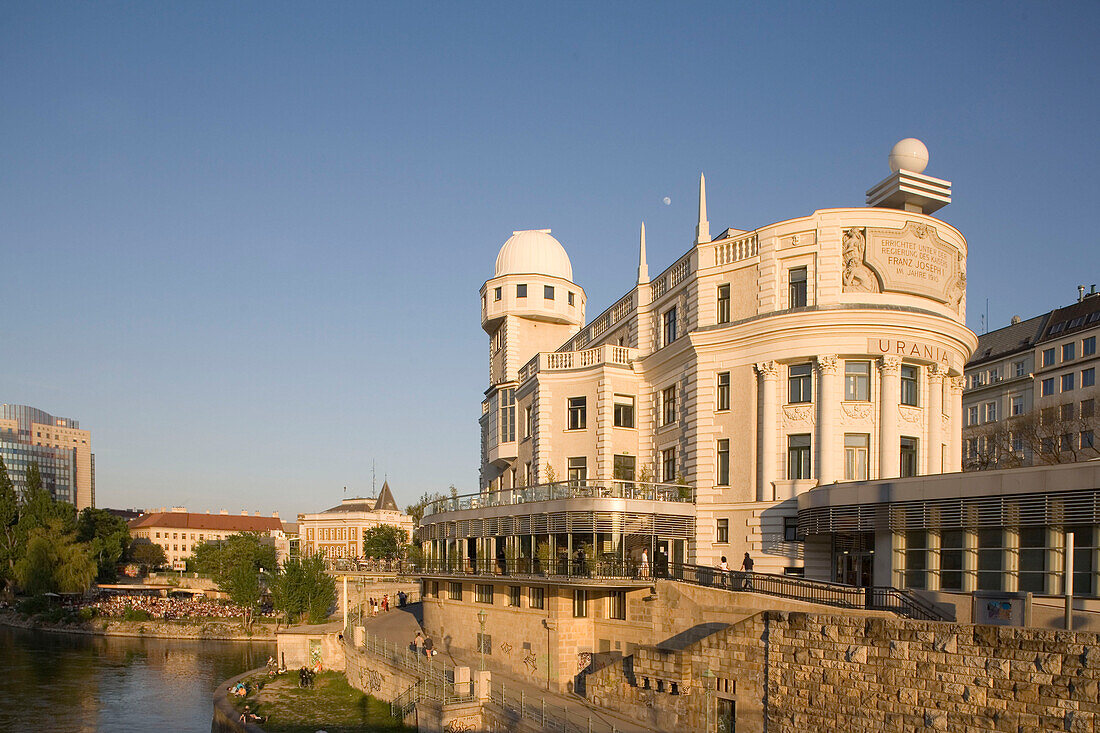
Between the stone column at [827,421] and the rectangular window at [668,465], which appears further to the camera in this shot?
the rectangular window at [668,465]

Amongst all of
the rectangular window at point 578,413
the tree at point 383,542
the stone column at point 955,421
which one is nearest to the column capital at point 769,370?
the stone column at point 955,421

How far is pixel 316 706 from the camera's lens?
4131 centimetres

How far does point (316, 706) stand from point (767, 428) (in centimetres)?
2401

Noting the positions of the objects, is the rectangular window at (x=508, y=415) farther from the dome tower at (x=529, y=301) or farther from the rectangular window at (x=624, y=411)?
the rectangular window at (x=624, y=411)

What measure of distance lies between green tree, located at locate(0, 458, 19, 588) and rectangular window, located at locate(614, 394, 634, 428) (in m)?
78.8

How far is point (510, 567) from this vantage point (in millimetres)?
39562

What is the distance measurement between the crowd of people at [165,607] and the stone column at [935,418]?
66.6 metres

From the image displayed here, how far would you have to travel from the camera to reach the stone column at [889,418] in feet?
117

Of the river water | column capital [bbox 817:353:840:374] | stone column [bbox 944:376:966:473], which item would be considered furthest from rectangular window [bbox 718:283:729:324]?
the river water

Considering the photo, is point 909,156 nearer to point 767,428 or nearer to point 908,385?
point 908,385

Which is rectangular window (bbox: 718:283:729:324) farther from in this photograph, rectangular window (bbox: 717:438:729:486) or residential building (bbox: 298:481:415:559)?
residential building (bbox: 298:481:415:559)

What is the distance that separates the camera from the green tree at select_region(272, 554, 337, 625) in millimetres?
70688

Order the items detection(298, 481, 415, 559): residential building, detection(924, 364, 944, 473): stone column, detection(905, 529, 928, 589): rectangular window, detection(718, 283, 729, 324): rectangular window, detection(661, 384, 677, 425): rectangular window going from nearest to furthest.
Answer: detection(905, 529, 928, 589): rectangular window
detection(924, 364, 944, 473): stone column
detection(718, 283, 729, 324): rectangular window
detection(661, 384, 677, 425): rectangular window
detection(298, 481, 415, 559): residential building

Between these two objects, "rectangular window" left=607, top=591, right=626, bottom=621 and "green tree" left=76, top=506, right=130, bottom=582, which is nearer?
"rectangular window" left=607, top=591, right=626, bottom=621
